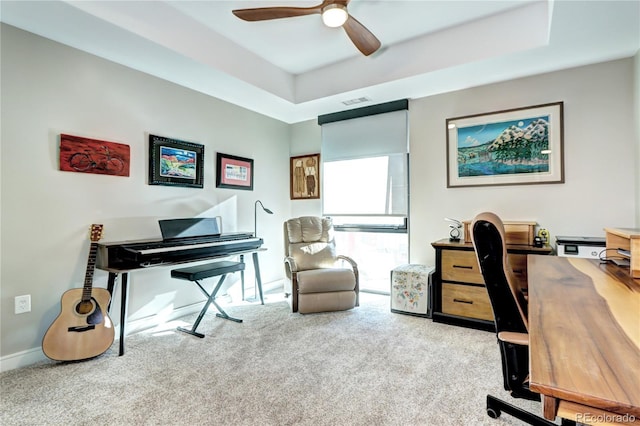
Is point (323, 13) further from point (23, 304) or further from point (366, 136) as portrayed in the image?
point (23, 304)

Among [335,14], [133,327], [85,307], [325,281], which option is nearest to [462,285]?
[325,281]

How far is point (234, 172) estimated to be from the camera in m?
4.05

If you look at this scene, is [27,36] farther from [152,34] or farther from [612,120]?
[612,120]

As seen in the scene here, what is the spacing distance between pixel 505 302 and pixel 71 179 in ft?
10.5

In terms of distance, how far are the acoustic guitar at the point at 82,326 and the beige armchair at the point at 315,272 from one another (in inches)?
67.9

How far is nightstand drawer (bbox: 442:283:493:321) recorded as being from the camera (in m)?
3.03

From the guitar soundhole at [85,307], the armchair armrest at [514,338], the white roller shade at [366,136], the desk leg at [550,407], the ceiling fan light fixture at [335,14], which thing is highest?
the ceiling fan light fixture at [335,14]

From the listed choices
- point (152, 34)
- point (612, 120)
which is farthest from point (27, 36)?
point (612, 120)

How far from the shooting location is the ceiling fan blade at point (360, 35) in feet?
7.57

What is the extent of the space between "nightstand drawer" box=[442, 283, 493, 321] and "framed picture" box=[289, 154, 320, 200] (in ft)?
7.47

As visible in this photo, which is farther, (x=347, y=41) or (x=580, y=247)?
(x=347, y=41)

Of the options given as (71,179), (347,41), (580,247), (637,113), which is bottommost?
(580,247)

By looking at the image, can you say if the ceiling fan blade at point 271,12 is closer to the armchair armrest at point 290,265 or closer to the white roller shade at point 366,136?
the white roller shade at point 366,136

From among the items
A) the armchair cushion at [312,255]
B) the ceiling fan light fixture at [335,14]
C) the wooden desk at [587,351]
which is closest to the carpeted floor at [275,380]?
the armchair cushion at [312,255]
